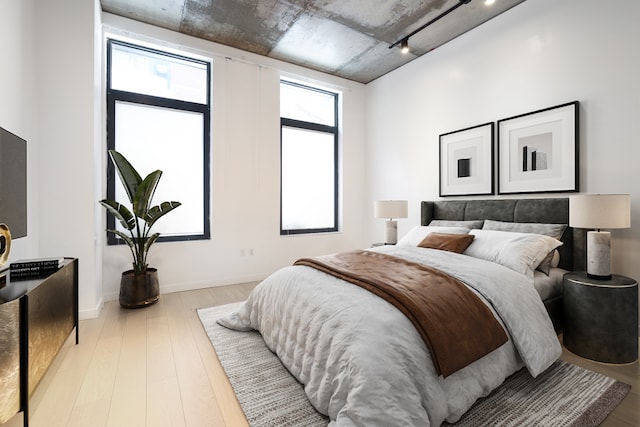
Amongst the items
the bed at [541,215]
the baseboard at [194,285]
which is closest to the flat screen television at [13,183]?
the baseboard at [194,285]

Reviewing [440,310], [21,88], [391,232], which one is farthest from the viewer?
[391,232]

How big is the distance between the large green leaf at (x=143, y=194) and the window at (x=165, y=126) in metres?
0.66

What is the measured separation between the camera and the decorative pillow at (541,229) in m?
2.44

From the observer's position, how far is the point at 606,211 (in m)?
2.07

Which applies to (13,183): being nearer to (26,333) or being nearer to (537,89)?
(26,333)

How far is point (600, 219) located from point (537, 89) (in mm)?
1537

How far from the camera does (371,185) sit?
500 cm

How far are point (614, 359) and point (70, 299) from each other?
3.83 m

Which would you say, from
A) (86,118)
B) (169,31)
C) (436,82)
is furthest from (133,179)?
(436,82)

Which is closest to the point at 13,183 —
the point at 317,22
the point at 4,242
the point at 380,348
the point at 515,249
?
the point at 4,242

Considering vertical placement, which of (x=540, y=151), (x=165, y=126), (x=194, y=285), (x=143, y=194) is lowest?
(x=194, y=285)

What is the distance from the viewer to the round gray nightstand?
1.98 m

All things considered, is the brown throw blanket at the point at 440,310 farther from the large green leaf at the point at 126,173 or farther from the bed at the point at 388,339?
the large green leaf at the point at 126,173

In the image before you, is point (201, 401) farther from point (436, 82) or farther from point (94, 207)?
point (436, 82)
